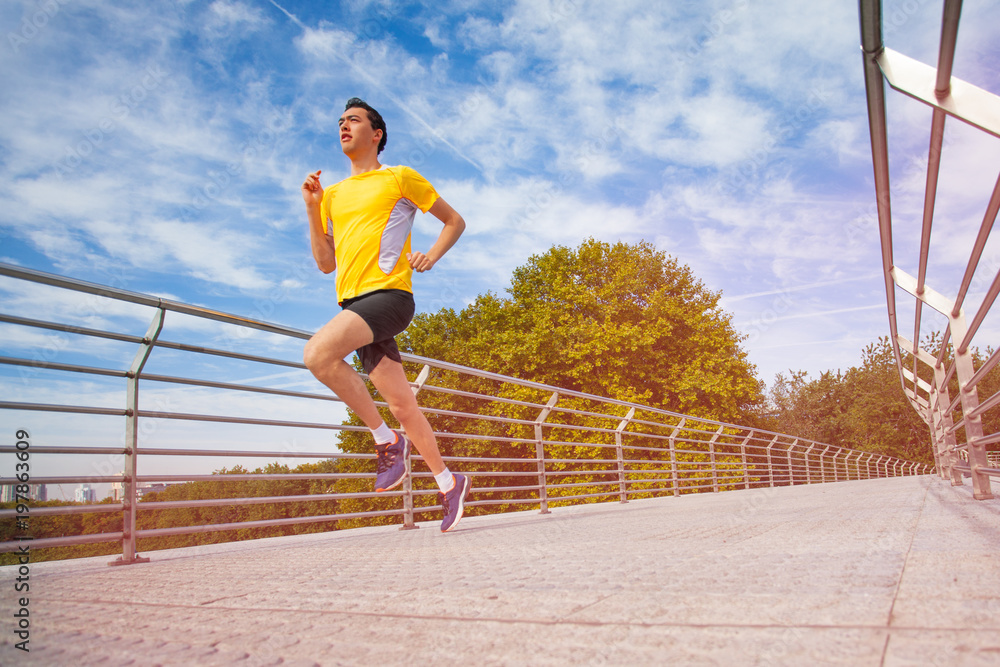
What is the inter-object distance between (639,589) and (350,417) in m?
26.3

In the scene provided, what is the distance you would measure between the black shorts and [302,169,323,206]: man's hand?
43 cm

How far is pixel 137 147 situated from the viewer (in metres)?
35.9

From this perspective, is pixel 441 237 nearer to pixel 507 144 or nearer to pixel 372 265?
pixel 372 265

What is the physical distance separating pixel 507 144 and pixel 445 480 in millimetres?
22009

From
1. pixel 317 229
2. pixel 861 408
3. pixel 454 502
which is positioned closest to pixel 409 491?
pixel 454 502

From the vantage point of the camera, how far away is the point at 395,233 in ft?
7.84

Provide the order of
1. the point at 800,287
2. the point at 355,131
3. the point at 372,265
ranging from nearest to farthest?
the point at 372,265 → the point at 355,131 → the point at 800,287

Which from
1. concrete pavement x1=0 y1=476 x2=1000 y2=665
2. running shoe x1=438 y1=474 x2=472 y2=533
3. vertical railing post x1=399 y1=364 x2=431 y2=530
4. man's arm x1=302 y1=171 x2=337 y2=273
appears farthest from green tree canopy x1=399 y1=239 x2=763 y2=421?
concrete pavement x1=0 y1=476 x2=1000 y2=665

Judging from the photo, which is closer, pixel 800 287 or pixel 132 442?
pixel 132 442

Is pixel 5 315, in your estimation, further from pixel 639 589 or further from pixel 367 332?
pixel 639 589

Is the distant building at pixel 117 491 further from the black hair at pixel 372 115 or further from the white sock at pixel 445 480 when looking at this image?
the black hair at pixel 372 115

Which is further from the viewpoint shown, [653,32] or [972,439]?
[653,32]

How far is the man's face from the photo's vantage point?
2586 millimetres

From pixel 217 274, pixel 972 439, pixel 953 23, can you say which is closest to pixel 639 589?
Answer: pixel 953 23
